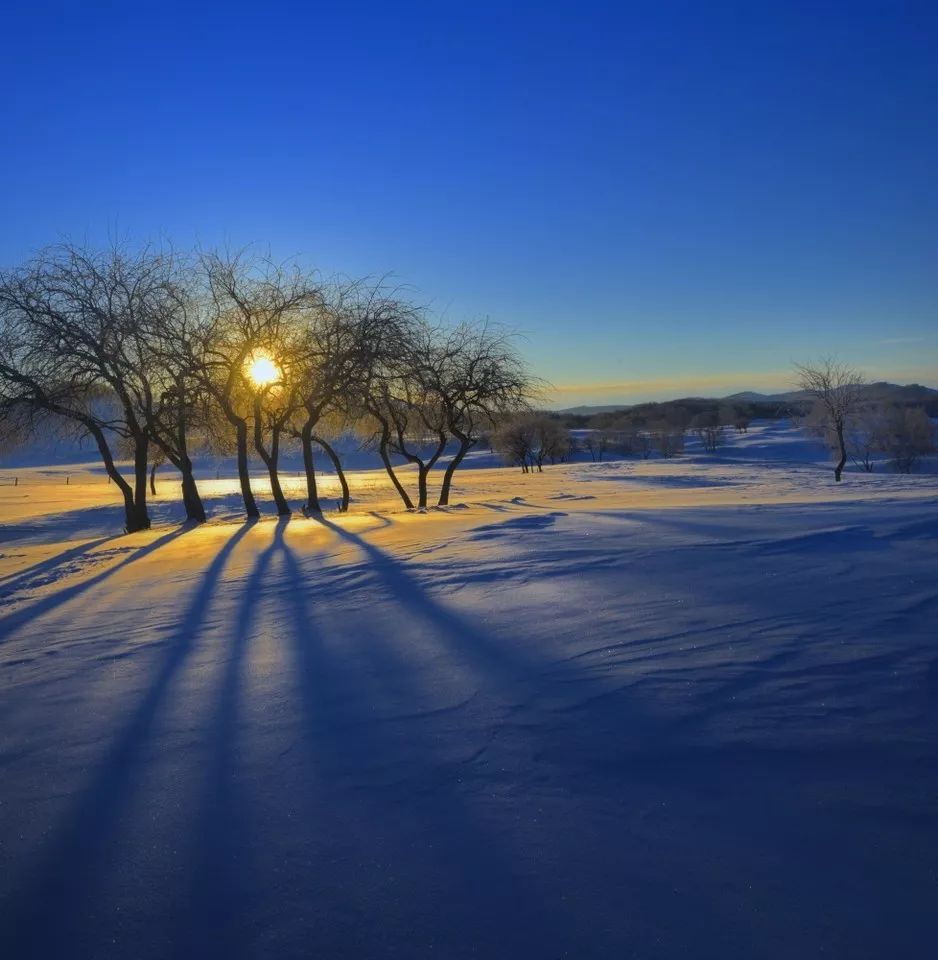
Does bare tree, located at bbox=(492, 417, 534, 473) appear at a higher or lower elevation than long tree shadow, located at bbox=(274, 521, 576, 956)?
higher

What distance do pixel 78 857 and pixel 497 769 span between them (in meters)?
1.69

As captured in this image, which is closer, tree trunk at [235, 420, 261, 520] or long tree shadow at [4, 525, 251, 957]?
long tree shadow at [4, 525, 251, 957]

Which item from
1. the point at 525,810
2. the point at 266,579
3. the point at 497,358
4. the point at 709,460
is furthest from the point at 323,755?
the point at 709,460

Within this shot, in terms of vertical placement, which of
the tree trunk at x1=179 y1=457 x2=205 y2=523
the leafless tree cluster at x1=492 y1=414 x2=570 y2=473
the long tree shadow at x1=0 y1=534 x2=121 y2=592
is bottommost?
the long tree shadow at x1=0 y1=534 x2=121 y2=592

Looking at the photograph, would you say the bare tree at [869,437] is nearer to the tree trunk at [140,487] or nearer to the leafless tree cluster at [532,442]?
the leafless tree cluster at [532,442]

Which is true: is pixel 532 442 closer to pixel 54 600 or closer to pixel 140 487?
pixel 140 487

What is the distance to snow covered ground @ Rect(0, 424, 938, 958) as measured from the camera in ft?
7.44

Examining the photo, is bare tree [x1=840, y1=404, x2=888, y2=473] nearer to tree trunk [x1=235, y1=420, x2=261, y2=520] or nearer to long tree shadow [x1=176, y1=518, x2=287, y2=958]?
tree trunk [x1=235, y1=420, x2=261, y2=520]

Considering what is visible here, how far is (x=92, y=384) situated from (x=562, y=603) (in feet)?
56.6

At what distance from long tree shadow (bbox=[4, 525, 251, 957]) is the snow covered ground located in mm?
12

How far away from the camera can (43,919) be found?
7.98 ft

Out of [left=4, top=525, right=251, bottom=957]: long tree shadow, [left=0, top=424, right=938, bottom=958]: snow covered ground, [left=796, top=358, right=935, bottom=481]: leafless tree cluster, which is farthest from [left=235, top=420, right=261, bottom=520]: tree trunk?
[left=796, top=358, right=935, bottom=481]: leafless tree cluster

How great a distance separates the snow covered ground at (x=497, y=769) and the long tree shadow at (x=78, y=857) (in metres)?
0.01

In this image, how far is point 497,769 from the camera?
3.13m
